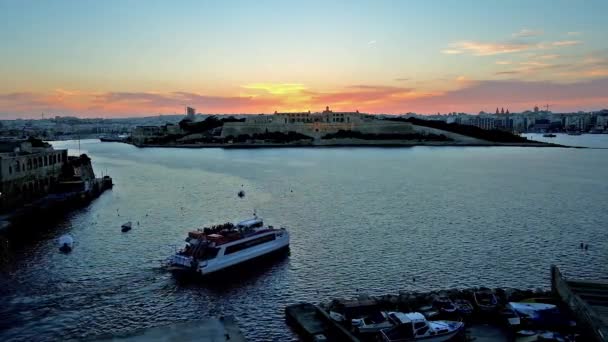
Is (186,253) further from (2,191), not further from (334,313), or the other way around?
(2,191)

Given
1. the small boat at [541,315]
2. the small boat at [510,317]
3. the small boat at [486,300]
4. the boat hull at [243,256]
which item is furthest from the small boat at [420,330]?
the boat hull at [243,256]

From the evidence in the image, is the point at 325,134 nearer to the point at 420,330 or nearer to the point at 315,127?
the point at 315,127

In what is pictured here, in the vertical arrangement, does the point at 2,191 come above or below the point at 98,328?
above

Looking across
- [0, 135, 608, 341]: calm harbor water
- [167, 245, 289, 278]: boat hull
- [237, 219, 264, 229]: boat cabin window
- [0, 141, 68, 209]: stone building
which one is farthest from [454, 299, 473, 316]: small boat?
[0, 141, 68, 209]: stone building

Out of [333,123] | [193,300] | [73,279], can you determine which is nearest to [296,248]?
[193,300]

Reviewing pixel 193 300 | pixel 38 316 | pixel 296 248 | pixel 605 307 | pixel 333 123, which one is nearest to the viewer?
pixel 605 307

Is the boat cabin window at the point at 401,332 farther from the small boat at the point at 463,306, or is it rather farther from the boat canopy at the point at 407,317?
the small boat at the point at 463,306

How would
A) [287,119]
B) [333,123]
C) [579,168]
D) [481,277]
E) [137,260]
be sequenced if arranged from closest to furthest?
[481,277] < [137,260] < [579,168] < [333,123] < [287,119]
